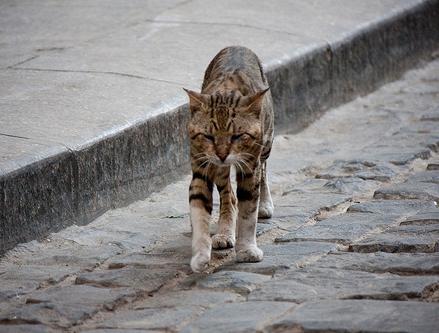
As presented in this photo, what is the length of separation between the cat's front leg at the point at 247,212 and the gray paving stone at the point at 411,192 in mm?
1249

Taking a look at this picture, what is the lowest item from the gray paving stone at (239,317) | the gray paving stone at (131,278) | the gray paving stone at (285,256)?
the gray paving stone at (131,278)

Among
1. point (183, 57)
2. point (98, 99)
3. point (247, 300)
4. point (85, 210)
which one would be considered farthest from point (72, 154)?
point (183, 57)

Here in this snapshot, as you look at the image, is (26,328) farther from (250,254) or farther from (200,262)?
(250,254)

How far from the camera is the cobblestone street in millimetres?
4426

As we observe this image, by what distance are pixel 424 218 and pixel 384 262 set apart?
0.84 meters

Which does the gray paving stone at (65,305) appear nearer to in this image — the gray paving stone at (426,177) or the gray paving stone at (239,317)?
the gray paving stone at (239,317)

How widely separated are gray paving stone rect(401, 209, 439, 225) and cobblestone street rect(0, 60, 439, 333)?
0.01 m

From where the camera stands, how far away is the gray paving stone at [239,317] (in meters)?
4.28

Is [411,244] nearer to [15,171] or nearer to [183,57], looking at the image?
[15,171]

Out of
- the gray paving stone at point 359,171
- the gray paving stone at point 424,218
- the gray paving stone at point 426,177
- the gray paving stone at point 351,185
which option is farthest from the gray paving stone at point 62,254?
the gray paving stone at point 426,177

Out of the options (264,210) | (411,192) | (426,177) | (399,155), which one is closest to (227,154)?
(264,210)

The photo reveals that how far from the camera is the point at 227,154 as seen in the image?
5.30 meters

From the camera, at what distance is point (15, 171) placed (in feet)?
18.7

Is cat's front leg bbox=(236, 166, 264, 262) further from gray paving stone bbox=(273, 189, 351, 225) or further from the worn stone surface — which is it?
gray paving stone bbox=(273, 189, 351, 225)
